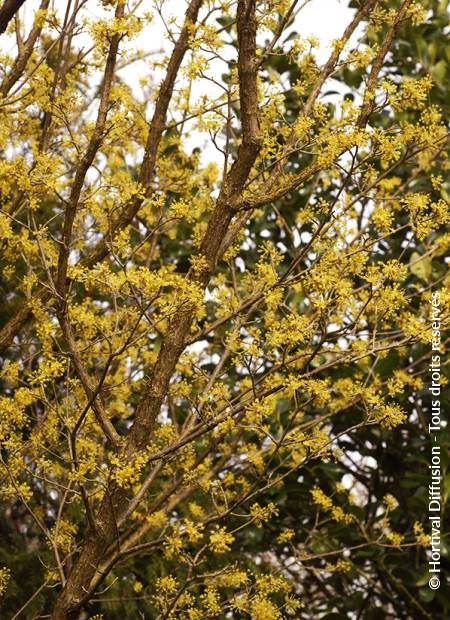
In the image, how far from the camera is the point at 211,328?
284 cm

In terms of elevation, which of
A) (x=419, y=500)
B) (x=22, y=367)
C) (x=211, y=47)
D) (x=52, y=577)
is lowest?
(x=52, y=577)

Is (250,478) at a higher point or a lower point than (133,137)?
lower

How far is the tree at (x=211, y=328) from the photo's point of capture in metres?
2.60

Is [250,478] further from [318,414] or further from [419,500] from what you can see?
[419,500]

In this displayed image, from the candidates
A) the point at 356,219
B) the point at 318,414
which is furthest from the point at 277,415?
the point at 356,219

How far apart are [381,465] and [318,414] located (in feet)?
1.62

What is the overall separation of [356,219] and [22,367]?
1.91 meters

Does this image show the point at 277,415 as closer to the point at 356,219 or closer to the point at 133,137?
the point at 356,219

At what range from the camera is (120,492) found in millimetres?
2656

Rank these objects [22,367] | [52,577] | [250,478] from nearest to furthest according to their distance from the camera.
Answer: [52,577] → [22,367] → [250,478]

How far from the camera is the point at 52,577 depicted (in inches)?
114

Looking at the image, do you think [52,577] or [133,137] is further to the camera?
[133,137]

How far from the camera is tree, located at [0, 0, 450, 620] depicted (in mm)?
2602

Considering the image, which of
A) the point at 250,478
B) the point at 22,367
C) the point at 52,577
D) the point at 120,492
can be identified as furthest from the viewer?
the point at 250,478
